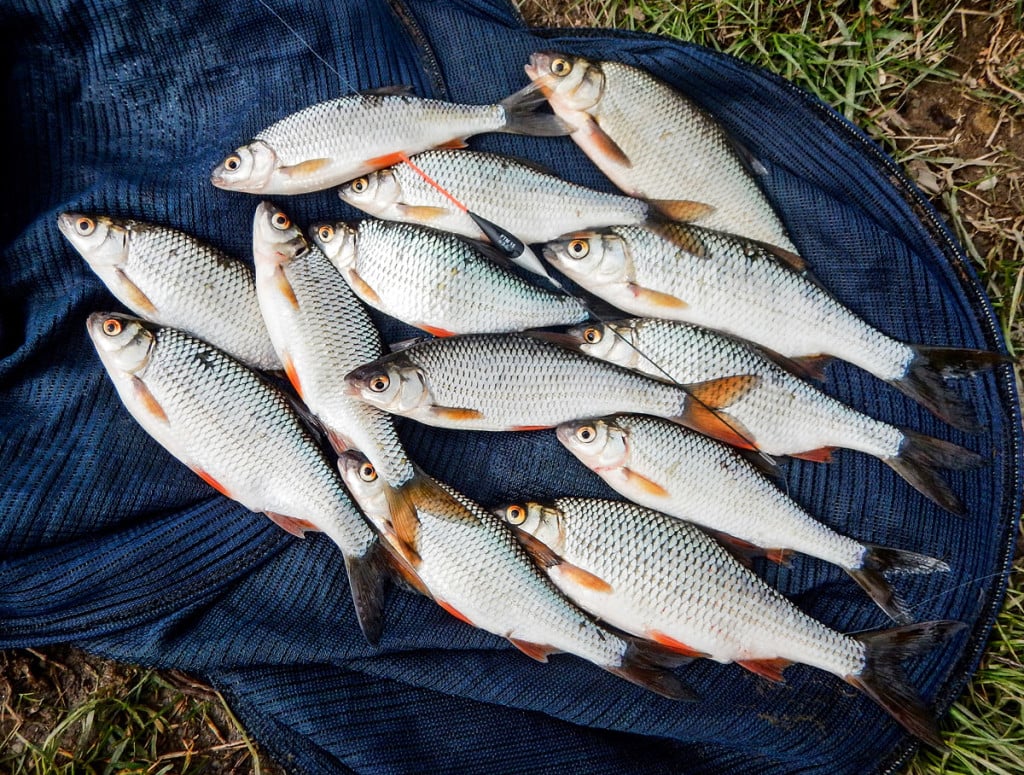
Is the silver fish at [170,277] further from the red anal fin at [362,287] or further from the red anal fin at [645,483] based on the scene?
the red anal fin at [645,483]

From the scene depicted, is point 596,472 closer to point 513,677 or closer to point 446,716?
point 513,677

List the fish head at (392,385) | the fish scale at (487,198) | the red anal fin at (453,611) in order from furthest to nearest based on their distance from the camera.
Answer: the fish scale at (487,198) → the red anal fin at (453,611) → the fish head at (392,385)

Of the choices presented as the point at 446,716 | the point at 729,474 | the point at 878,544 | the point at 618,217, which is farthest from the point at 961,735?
the point at 618,217

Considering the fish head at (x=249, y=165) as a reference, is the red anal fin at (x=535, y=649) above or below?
below

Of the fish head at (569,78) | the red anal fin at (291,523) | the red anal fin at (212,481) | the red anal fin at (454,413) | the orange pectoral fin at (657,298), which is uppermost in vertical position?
the fish head at (569,78)

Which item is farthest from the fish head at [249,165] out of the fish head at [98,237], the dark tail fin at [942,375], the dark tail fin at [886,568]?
the dark tail fin at [886,568]

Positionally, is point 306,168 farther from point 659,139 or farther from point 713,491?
point 713,491

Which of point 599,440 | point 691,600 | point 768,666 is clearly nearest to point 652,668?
point 691,600
